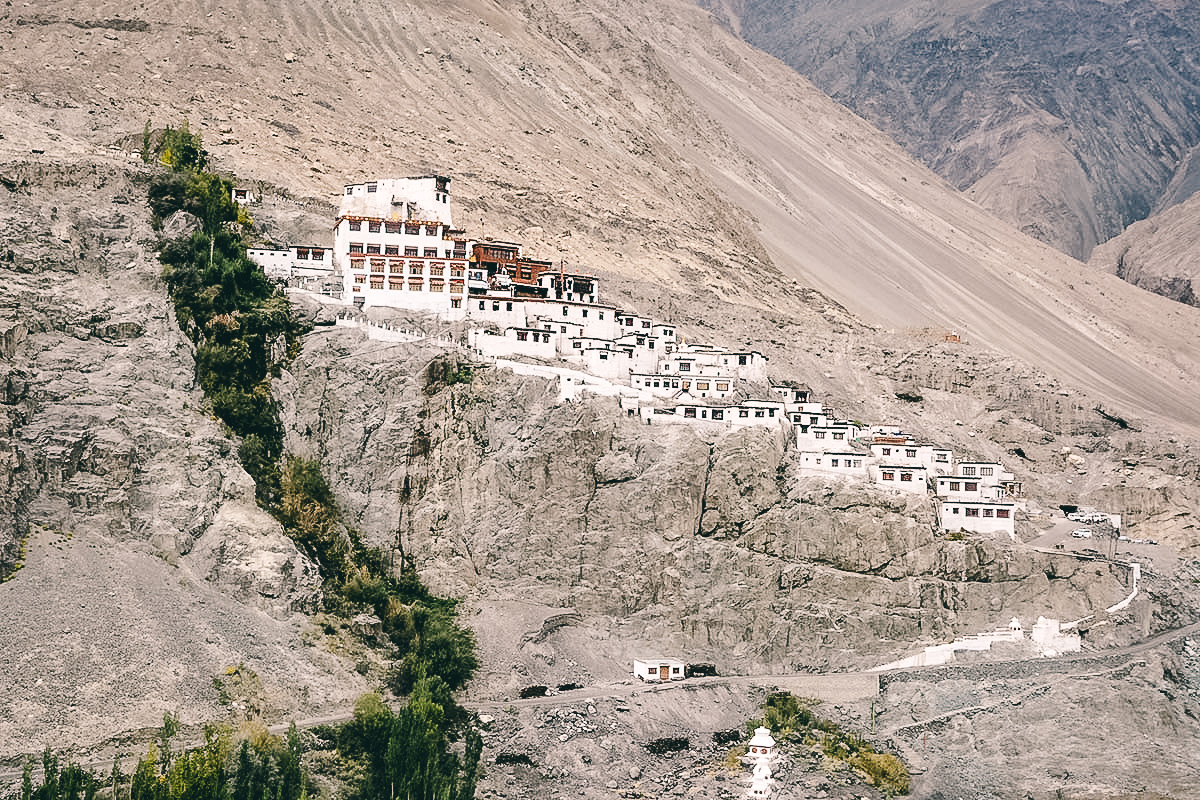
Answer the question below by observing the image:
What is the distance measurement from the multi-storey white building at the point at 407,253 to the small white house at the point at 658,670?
1959cm

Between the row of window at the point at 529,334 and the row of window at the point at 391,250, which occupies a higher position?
the row of window at the point at 391,250

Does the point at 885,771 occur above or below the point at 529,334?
below

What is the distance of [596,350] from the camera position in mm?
73250

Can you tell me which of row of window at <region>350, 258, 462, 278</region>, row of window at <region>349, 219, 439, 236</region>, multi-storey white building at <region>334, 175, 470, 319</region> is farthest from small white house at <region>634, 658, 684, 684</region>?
row of window at <region>349, 219, 439, 236</region>

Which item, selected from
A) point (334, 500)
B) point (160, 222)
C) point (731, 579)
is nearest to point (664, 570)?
point (731, 579)

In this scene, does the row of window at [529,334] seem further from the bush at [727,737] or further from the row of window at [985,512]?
the bush at [727,737]

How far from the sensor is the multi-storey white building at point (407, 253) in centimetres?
7556

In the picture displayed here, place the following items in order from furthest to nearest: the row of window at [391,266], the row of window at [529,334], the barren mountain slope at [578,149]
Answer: the barren mountain slope at [578,149] → the row of window at [391,266] → the row of window at [529,334]

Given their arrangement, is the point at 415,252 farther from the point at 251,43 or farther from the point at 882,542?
the point at 251,43

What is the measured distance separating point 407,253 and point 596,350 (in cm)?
1147

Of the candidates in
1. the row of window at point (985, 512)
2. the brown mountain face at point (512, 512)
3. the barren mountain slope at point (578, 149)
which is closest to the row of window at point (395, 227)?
the brown mountain face at point (512, 512)

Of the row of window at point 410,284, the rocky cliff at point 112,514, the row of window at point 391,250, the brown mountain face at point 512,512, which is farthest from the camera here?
the row of window at point 391,250

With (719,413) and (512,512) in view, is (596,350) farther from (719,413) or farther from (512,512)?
(512,512)

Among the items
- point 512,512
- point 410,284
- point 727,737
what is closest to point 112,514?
point 512,512
